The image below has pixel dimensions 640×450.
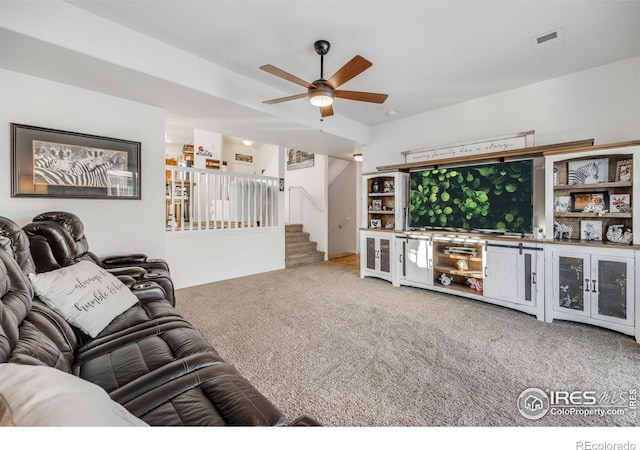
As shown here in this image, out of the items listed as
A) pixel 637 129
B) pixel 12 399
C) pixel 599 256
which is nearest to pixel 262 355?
pixel 12 399

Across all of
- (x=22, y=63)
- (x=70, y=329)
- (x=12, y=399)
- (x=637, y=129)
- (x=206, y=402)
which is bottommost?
(x=206, y=402)

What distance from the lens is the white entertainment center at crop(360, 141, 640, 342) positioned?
263 centimetres

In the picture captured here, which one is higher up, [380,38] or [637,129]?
[380,38]

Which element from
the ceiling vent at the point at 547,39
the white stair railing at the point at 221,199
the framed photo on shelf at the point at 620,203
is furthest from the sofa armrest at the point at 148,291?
the framed photo on shelf at the point at 620,203

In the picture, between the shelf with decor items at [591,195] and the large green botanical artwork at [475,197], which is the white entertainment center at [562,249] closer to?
the shelf with decor items at [591,195]

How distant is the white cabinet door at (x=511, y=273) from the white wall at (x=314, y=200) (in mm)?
3760

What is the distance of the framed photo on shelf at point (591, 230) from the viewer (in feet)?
9.89

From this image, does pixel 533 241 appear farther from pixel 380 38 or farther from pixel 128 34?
pixel 128 34

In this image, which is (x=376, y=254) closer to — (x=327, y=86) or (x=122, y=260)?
(x=327, y=86)

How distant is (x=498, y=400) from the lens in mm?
1688

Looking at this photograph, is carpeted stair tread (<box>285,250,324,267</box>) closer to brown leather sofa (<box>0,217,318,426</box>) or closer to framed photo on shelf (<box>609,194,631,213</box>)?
brown leather sofa (<box>0,217,318,426</box>)

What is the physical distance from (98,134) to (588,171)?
5.39m

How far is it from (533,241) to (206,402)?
3.46 metres

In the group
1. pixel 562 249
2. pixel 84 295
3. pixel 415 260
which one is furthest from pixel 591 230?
pixel 84 295
